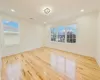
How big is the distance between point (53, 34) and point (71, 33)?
2.19 m

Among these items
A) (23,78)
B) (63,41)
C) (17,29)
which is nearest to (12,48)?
(17,29)

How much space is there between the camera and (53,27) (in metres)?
7.46

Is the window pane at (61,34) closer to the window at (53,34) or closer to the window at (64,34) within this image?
the window at (64,34)

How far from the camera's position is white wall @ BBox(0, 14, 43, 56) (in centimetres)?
464

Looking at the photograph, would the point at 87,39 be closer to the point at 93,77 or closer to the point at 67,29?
the point at 67,29

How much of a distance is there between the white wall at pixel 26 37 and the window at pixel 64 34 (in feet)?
4.48

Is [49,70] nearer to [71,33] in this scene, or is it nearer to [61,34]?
[71,33]

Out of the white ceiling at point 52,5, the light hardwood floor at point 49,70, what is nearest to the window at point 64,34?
the white ceiling at point 52,5

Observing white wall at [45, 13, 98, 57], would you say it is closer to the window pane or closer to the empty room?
the empty room

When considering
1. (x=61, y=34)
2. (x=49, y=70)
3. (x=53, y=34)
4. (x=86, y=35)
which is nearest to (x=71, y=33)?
(x=61, y=34)

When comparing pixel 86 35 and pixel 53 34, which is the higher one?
pixel 53 34

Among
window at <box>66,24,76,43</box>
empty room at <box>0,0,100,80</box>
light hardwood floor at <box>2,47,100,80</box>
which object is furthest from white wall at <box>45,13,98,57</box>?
light hardwood floor at <box>2,47,100,80</box>

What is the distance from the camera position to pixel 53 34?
7.55 m

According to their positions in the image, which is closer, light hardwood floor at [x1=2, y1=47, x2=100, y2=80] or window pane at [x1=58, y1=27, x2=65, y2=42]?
light hardwood floor at [x1=2, y1=47, x2=100, y2=80]
